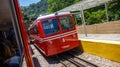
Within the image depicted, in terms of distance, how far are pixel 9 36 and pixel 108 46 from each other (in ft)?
13.8

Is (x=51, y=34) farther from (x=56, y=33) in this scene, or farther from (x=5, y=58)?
(x=5, y=58)

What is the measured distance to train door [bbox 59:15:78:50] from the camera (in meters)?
11.9

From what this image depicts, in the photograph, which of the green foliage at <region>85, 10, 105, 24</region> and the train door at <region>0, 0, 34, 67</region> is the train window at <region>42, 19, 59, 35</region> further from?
the green foliage at <region>85, 10, 105, 24</region>

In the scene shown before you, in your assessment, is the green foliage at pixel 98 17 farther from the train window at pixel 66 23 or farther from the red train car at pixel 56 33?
the red train car at pixel 56 33

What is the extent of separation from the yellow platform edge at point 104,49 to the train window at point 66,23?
1259mm

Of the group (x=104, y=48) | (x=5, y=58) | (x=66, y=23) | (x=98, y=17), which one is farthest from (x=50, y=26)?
(x=98, y=17)

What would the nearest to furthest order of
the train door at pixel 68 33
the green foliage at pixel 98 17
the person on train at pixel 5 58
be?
the person on train at pixel 5 58 → the train door at pixel 68 33 → the green foliage at pixel 98 17

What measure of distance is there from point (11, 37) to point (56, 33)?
539 centimetres

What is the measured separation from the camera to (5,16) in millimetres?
5059

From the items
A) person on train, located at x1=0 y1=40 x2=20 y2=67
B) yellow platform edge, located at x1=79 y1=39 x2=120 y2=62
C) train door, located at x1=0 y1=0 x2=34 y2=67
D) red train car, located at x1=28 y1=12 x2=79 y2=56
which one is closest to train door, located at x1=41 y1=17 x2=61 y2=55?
red train car, located at x1=28 y1=12 x2=79 y2=56

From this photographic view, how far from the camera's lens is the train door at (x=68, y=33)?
470 inches

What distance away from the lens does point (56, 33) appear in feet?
38.8

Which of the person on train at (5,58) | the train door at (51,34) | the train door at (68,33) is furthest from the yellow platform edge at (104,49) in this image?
the person on train at (5,58)

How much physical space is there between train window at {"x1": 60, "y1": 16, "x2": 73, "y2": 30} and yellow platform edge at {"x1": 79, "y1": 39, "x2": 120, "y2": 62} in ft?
4.13
